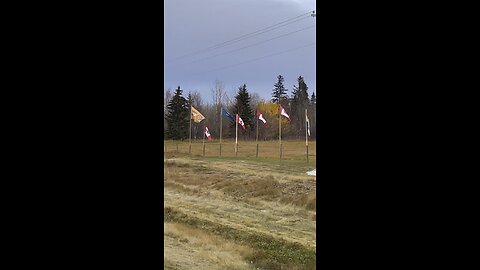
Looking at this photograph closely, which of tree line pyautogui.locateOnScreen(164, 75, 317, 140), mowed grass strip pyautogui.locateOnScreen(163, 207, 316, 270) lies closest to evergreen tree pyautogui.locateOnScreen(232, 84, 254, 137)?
tree line pyautogui.locateOnScreen(164, 75, 317, 140)

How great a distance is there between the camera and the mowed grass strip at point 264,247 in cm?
328

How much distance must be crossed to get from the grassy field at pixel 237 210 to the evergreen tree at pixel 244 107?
0.22 m

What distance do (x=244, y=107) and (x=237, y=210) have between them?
1.19 meters

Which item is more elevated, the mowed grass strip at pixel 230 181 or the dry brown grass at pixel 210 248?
the mowed grass strip at pixel 230 181

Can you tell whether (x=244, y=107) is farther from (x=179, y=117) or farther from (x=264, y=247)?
(x=264, y=247)

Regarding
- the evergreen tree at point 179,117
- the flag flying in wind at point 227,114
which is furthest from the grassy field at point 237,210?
the flag flying in wind at point 227,114

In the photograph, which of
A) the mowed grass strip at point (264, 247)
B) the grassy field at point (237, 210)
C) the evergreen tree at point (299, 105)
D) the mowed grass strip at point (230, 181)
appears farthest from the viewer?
the mowed grass strip at point (230, 181)

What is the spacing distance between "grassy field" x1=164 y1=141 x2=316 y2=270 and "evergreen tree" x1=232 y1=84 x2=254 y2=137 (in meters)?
0.22

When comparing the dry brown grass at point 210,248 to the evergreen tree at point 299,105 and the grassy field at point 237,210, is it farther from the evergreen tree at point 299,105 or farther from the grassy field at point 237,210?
the evergreen tree at point 299,105

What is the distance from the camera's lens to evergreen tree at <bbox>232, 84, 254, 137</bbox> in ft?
12.0
